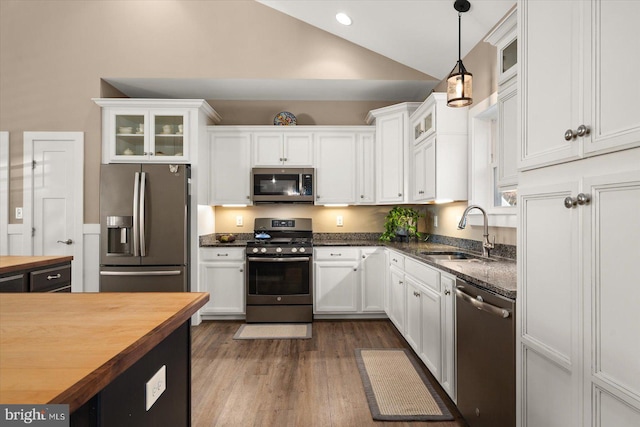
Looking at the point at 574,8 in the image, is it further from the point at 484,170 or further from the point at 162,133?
the point at 162,133

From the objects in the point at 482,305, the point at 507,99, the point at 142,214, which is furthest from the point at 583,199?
the point at 142,214

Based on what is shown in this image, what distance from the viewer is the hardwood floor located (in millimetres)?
2221

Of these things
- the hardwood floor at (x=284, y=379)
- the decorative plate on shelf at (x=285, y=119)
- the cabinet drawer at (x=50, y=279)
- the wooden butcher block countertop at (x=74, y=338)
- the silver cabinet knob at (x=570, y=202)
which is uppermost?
the decorative plate on shelf at (x=285, y=119)

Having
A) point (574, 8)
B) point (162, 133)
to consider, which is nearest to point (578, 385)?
point (574, 8)

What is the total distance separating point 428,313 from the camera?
262cm

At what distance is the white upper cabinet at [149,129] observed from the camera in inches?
157

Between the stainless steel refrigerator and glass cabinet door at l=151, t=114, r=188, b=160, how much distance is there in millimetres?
298

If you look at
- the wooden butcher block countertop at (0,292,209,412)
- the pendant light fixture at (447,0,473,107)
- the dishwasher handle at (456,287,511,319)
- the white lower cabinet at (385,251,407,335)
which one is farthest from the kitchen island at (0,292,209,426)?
the white lower cabinet at (385,251,407,335)

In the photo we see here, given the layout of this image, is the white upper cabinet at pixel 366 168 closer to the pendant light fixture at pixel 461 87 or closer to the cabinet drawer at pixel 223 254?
the cabinet drawer at pixel 223 254

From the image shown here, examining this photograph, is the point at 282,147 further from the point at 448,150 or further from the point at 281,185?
the point at 448,150

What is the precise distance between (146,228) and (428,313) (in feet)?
9.51

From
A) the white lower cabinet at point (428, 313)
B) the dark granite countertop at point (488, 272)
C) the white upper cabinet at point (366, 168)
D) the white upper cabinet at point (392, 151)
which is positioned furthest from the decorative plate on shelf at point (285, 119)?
the dark granite countertop at point (488, 272)

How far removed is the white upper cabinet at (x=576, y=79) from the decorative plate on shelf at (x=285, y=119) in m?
3.31

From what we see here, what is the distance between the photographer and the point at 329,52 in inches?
158
